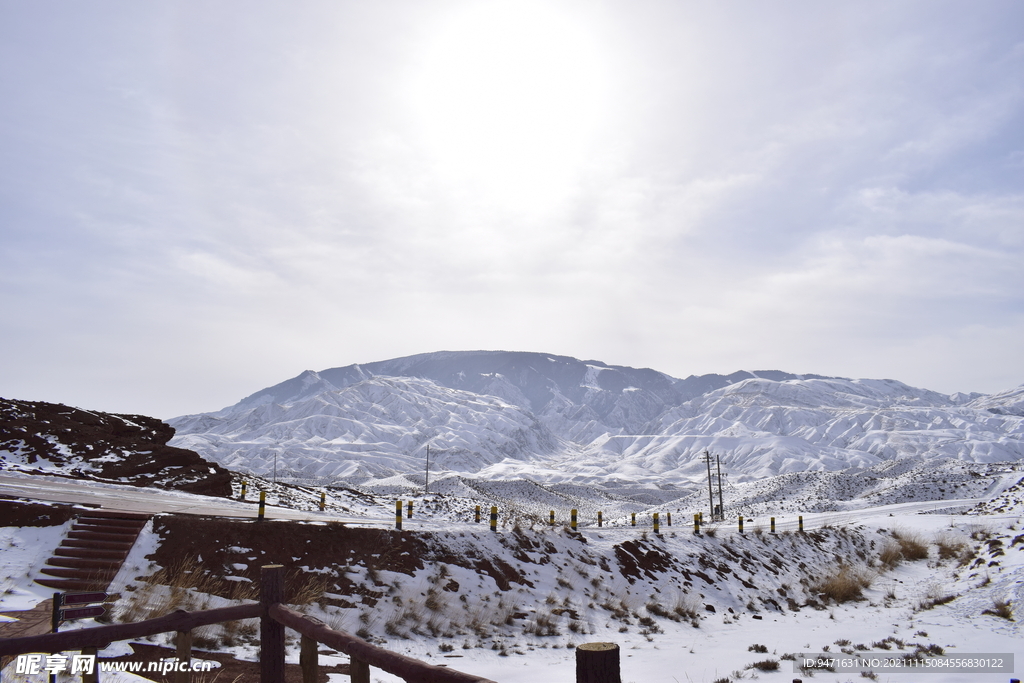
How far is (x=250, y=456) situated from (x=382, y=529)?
171077mm

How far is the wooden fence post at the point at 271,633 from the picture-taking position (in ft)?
15.0

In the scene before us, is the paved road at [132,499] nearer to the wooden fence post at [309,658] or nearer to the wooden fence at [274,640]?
the wooden fence at [274,640]

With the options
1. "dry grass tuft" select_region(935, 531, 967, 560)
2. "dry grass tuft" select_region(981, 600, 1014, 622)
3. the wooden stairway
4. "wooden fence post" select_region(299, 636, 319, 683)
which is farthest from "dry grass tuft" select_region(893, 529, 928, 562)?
the wooden stairway

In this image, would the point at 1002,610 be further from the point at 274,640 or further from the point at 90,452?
the point at 90,452

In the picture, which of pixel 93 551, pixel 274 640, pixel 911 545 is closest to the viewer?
pixel 274 640

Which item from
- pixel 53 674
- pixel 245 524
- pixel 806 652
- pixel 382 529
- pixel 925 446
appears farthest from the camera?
pixel 925 446

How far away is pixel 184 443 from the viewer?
17188cm

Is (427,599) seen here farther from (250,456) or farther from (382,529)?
(250,456)

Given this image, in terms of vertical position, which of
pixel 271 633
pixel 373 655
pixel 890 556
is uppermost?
pixel 373 655

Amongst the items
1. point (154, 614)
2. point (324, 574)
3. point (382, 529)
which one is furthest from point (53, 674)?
point (382, 529)

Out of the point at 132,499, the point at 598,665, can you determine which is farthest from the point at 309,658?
the point at 132,499

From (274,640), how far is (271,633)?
61 millimetres

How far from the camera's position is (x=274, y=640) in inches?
184

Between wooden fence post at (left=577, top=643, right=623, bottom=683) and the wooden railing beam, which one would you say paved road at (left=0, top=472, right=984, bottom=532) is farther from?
wooden fence post at (left=577, top=643, right=623, bottom=683)
